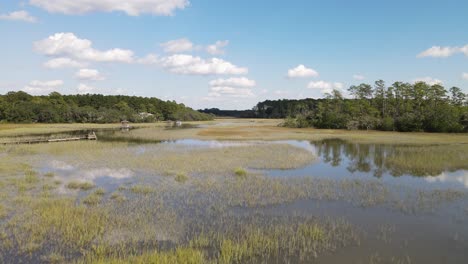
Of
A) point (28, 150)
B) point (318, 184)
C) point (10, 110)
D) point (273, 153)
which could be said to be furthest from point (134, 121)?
point (318, 184)

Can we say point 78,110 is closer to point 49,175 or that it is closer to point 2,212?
point 49,175

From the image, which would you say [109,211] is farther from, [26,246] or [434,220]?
[434,220]

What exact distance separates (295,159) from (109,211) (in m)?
17.8

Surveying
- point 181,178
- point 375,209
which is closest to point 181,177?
point 181,178

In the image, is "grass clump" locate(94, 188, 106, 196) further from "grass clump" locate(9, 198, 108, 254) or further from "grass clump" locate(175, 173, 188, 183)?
"grass clump" locate(175, 173, 188, 183)

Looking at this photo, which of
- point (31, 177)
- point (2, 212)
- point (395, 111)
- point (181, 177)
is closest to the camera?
point (2, 212)

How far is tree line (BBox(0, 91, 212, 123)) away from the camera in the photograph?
96562mm

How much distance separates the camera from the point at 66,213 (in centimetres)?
1218

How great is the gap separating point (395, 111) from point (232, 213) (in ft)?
232

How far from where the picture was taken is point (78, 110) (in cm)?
10806

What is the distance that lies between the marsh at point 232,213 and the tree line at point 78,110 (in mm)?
86672

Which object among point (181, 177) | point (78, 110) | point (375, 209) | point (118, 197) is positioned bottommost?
point (375, 209)

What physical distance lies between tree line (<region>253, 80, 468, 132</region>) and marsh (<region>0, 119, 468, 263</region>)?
4452 cm

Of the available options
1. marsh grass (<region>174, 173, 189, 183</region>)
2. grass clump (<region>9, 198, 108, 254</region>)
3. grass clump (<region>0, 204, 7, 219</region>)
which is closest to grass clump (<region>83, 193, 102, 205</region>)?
grass clump (<region>9, 198, 108, 254</region>)
